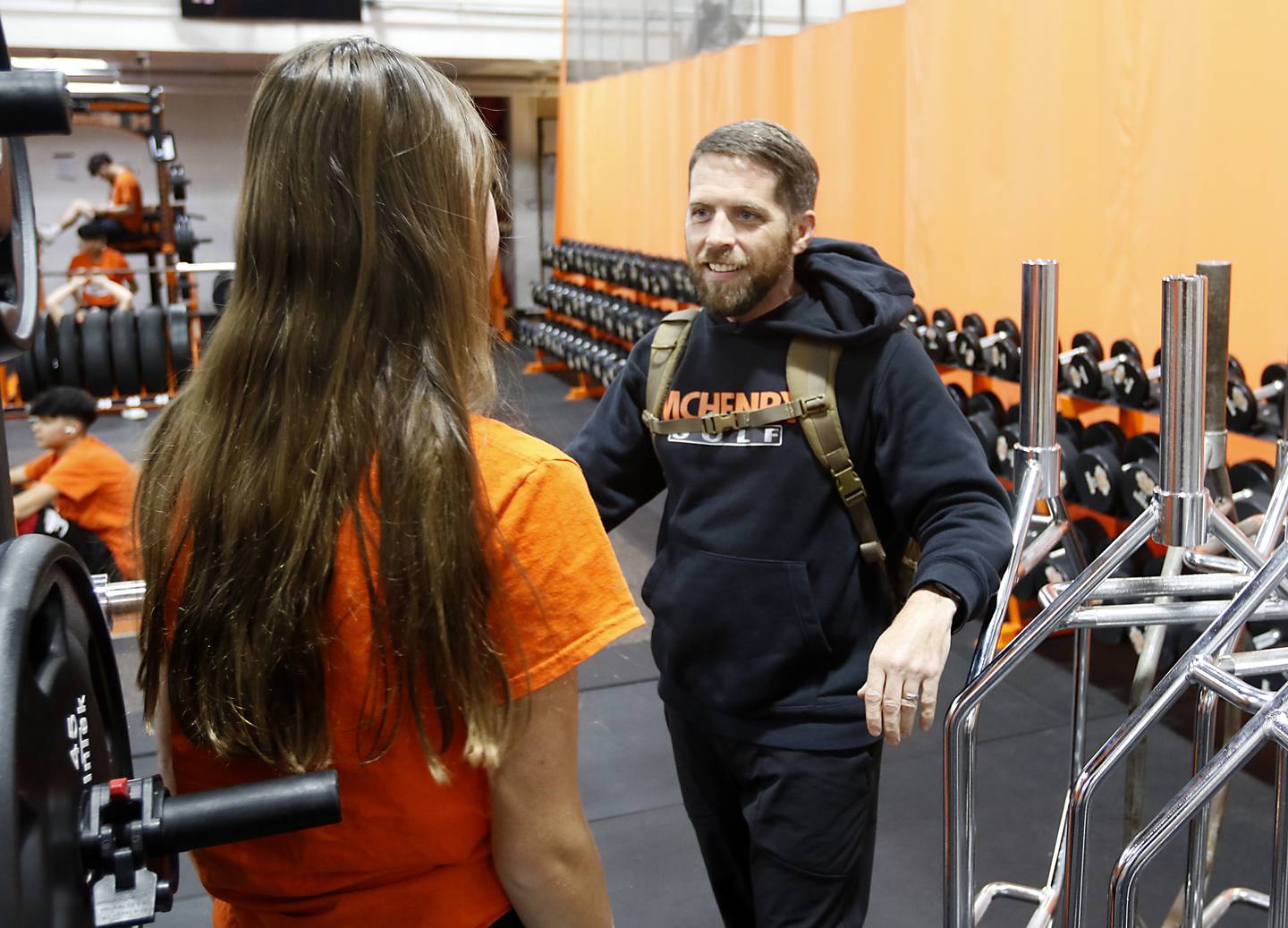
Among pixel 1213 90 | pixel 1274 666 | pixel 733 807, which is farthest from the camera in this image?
pixel 1213 90

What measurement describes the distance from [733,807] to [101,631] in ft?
3.86

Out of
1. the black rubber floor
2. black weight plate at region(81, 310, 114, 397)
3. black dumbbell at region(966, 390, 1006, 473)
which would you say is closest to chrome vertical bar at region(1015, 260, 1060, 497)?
the black rubber floor

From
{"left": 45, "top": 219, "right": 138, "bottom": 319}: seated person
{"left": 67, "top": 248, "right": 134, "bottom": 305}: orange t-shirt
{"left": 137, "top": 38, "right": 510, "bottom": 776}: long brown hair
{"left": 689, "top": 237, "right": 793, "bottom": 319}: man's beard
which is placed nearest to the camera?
{"left": 137, "top": 38, "right": 510, "bottom": 776}: long brown hair

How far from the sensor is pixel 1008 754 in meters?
3.30

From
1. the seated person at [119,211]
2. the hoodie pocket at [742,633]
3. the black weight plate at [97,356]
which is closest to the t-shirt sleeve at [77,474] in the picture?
the black weight plate at [97,356]

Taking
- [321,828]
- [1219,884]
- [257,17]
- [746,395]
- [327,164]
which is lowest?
[1219,884]

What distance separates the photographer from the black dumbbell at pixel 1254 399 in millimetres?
3061

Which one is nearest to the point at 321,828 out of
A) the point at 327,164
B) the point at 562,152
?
the point at 327,164

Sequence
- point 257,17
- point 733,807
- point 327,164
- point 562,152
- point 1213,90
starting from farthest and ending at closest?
point 562,152, point 257,17, point 1213,90, point 733,807, point 327,164

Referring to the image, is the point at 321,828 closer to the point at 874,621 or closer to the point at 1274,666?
the point at 1274,666

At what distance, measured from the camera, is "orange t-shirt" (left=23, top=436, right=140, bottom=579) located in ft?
13.1

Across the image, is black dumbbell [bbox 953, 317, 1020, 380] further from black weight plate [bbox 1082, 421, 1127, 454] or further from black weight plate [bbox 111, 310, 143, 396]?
black weight plate [bbox 111, 310, 143, 396]

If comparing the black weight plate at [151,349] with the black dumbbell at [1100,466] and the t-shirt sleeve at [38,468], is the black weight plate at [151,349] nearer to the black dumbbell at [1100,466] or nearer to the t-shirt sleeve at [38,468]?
the t-shirt sleeve at [38,468]

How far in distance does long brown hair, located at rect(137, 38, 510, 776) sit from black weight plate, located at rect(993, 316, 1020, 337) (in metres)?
3.36
